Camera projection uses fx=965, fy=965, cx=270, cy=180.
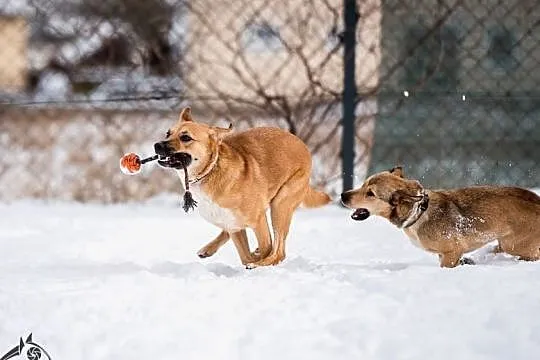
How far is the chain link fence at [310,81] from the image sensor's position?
7.08 meters

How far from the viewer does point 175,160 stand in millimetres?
4645

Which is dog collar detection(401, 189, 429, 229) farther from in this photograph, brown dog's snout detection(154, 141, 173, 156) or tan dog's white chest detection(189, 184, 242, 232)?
brown dog's snout detection(154, 141, 173, 156)

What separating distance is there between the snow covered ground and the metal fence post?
1.85m

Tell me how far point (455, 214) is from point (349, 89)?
2.35 meters

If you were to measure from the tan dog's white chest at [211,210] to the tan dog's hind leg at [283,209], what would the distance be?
35 centimetres

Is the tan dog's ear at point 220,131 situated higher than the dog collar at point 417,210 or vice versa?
the tan dog's ear at point 220,131

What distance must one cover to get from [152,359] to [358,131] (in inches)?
161

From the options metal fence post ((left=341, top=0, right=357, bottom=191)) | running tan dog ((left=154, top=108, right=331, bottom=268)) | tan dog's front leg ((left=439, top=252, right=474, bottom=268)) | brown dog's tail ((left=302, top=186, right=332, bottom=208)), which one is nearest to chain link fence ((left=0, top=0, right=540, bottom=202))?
metal fence post ((left=341, top=0, right=357, bottom=191))

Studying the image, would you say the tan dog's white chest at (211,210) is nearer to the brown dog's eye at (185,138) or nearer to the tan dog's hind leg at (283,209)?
the brown dog's eye at (185,138)

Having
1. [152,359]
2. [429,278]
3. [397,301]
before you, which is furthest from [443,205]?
[152,359]

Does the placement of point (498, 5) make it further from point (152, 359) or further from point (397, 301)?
point (152, 359)

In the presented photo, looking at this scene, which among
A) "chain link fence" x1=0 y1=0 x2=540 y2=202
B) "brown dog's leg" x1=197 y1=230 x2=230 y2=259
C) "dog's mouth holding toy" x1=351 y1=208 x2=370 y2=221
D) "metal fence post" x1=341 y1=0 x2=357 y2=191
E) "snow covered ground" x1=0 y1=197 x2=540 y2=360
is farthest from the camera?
"chain link fence" x1=0 y1=0 x2=540 y2=202

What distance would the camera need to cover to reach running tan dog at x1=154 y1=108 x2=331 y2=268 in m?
4.75

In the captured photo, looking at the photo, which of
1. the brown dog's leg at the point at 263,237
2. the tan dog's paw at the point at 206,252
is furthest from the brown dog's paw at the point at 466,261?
the tan dog's paw at the point at 206,252
